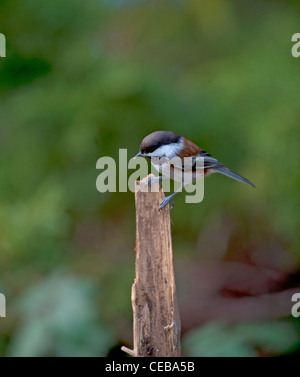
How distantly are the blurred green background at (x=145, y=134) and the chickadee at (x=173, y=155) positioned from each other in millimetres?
948

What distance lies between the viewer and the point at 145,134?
4059mm

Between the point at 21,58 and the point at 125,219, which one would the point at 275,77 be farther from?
the point at 21,58

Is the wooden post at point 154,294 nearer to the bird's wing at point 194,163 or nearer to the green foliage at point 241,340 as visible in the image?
the bird's wing at point 194,163

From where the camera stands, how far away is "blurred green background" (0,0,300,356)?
12.5 feet

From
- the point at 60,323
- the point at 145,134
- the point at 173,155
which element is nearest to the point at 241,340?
the point at 60,323

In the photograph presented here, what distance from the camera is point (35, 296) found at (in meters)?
3.33

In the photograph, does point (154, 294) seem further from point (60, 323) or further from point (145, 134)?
point (145, 134)

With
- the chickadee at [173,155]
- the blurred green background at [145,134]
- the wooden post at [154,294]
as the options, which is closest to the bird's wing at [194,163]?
the chickadee at [173,155]

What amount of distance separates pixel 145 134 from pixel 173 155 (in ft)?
4.07

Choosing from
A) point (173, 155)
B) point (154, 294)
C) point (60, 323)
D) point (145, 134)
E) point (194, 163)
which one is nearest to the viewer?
point (154, 294)

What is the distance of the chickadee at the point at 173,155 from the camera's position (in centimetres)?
274

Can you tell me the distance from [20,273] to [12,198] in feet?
2.08

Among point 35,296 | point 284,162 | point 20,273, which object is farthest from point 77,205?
point 284,162

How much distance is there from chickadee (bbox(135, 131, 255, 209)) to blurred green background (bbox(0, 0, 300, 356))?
95 centimetres
